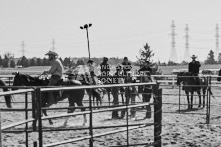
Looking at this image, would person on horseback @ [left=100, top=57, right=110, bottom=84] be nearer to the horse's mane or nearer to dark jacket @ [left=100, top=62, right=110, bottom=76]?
dark jacket @ [left=100, top=62, right=110, bottom=76]

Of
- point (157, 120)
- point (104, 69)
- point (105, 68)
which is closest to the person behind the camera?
point (157, 120)

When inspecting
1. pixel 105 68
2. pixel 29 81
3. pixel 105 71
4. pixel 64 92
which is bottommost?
pixel 64 92

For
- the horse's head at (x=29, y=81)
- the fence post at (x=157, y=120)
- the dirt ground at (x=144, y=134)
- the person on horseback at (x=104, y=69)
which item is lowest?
the dirt ground at (x=144, y=134)

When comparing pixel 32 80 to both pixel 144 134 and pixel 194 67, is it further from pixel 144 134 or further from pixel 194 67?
pixel 194 67

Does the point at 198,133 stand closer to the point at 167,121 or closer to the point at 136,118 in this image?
the point at 167,121

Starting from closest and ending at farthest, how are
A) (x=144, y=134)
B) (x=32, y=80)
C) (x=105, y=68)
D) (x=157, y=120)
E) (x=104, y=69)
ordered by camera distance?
(x=157, y=120) < (x=144, y=134) < (x=32, y=80) < (x=105, y=68) < (x=104, y=69)

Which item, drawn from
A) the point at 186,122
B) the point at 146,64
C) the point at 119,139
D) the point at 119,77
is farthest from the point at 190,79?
the point at 119,139

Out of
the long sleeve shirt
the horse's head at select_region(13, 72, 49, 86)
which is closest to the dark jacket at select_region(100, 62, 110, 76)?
the horse's head at select_region(13, 72, 49, 86)

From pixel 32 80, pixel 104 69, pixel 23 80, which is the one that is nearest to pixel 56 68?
pixel 32 80

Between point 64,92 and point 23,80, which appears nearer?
point 64,92

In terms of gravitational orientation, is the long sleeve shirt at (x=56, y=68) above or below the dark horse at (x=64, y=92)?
above

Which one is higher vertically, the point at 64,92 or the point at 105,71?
the point at 105,71

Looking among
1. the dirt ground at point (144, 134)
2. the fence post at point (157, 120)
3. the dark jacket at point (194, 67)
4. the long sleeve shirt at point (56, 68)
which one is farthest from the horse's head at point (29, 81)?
the fence post at point (157, 120)

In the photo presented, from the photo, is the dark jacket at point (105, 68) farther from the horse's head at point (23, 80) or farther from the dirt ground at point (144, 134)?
the horse's head at point (23, 80)
